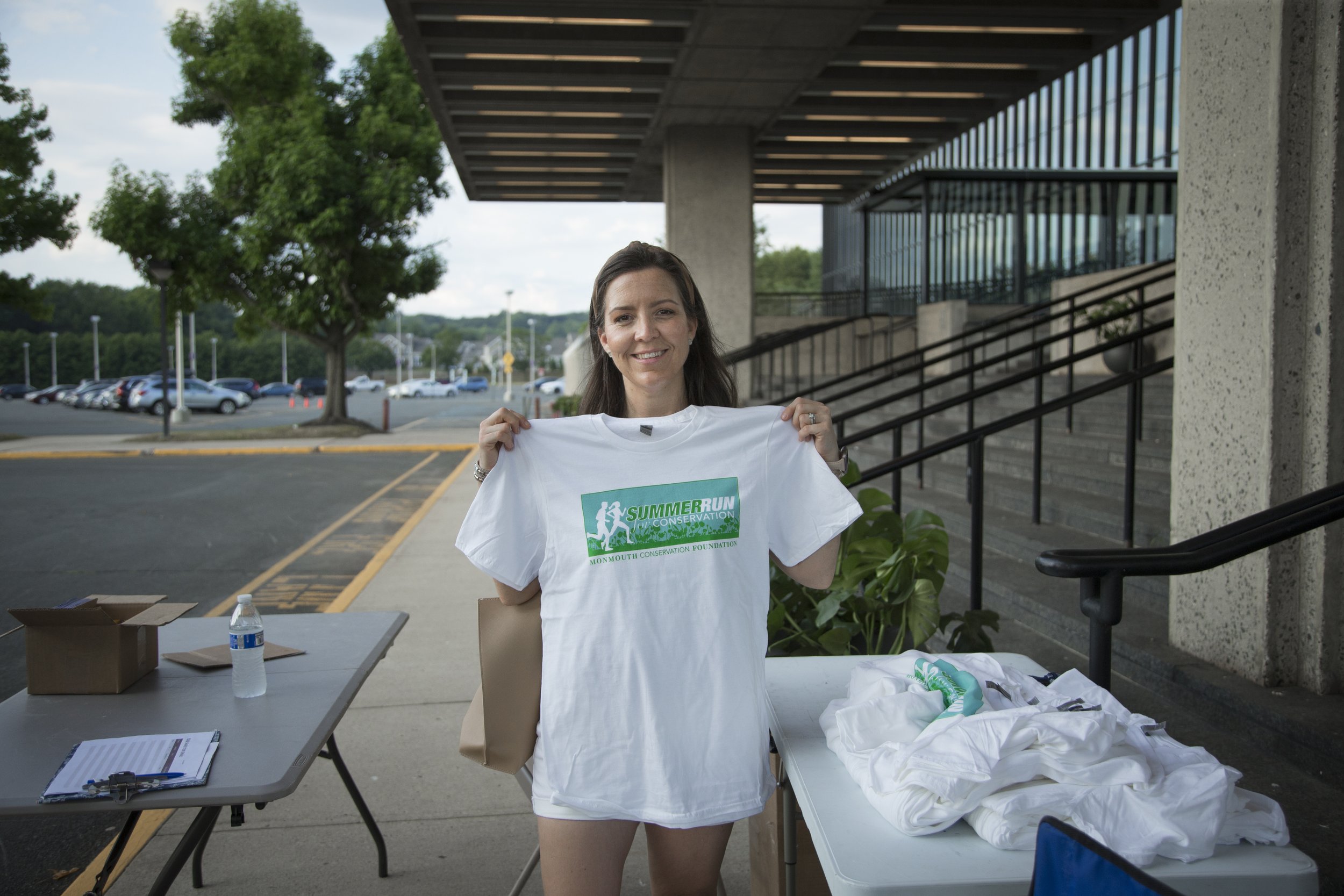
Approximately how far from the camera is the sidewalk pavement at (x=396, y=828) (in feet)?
10.2

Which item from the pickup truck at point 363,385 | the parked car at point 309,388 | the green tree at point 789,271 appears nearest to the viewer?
the green tree at point 789,271

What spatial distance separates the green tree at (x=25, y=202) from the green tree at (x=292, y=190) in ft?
8.10

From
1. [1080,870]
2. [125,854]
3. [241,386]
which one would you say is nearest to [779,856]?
[1080,870]

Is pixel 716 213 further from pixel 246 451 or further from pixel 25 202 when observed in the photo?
pixel 25 202

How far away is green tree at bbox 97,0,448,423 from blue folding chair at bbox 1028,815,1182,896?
70.6 feet

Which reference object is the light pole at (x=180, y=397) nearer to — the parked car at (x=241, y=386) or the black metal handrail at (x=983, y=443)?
the black metal handrail at (x=983, y=443)

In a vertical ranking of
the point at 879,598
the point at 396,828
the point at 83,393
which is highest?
the point at 879,598

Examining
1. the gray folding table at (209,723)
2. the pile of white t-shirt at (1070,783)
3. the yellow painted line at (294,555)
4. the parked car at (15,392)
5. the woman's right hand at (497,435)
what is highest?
the woman's right hand at (497,435)

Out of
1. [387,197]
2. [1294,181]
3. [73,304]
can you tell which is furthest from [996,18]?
[73,304]

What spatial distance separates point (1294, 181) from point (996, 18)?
7427 mm

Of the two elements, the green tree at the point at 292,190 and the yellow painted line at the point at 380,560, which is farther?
the green tree at the point at 292,190

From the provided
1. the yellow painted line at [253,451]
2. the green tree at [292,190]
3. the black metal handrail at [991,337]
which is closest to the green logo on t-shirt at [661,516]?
the black metal handrail at [991,337]

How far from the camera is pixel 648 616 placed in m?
1.94

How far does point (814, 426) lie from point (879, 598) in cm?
146
